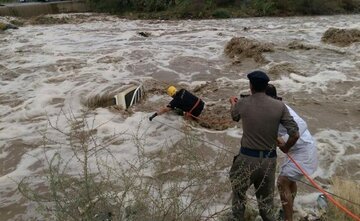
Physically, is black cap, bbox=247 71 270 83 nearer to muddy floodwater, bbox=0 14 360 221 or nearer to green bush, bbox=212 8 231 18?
muddy floodwater, bbox=0 14 360 221

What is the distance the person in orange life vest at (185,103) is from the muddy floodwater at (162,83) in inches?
10.5

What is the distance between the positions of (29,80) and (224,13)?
20143 millimetres

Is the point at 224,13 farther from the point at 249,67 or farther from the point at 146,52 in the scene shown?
the point at 249,67

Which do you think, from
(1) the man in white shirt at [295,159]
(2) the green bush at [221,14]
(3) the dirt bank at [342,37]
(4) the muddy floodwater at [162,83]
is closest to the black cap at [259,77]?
(1) the man in white shirt at [295,159]

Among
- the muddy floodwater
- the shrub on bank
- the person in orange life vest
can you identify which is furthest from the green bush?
the person in orange life vest

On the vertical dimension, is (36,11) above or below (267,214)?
below

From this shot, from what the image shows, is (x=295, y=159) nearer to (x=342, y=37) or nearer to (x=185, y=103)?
(x=185, y=103)

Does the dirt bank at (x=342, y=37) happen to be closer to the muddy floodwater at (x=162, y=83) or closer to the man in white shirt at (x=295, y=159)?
the muddy floodwater at (x=162, y=83)

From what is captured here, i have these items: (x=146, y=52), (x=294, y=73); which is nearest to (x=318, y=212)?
(x=294, y=73)

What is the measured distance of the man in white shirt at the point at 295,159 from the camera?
15.8 feet

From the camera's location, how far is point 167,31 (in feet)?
77.3

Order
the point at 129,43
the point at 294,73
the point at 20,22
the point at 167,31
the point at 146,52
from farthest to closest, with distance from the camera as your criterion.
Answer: the point at 20,22 < the point at 167,31 < the point at 129,43 < the point at 146,52 < the point at 294,73

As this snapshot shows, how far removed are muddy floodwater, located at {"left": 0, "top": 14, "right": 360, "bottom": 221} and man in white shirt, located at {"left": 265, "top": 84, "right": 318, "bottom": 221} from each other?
131 cm

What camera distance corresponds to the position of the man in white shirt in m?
4.82
